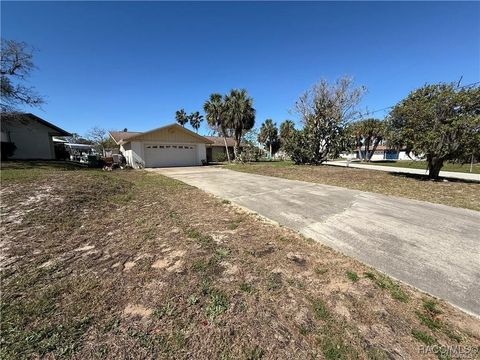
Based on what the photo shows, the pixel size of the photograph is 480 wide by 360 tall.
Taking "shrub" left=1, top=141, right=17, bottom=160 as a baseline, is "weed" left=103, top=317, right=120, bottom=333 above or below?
below

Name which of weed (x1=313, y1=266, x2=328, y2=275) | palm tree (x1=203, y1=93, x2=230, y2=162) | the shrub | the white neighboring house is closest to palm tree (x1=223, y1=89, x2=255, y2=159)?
palm tree (x1=203, y1=93, x2=230, y2=162)

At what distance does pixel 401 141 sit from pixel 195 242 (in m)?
11.3

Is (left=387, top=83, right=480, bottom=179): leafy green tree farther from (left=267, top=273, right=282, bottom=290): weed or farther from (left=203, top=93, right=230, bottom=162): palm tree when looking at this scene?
(left=203, top=93, right=230, bottom=162): palm tree

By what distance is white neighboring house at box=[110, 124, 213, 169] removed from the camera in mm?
19125

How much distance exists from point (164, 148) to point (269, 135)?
27593mm

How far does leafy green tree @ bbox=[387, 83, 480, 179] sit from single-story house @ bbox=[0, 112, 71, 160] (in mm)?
24363

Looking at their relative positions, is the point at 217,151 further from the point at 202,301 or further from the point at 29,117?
the point at 202,301

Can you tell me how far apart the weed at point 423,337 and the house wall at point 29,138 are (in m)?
23.7

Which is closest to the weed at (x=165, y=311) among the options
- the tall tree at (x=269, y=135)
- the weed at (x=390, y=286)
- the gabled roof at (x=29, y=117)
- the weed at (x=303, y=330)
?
the weed at (x=303, y=330)

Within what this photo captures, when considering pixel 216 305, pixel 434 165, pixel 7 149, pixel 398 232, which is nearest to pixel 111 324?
pixel 216 305

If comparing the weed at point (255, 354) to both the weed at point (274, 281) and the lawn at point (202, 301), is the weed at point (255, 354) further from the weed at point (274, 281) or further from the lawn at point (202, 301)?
the weed at point (274, 281)

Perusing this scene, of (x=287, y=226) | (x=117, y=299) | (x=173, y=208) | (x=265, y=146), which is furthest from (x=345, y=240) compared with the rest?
(x=265, y=146)

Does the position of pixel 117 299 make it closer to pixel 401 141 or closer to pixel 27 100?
pixel 401 141

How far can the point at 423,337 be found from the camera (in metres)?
1.91
